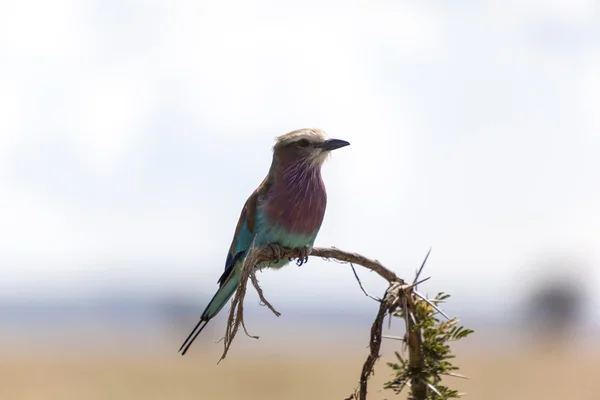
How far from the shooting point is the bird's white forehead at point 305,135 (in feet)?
18.9

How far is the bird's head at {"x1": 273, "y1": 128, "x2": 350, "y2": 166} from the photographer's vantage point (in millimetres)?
5766

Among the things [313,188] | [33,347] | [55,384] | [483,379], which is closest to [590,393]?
[483,379]

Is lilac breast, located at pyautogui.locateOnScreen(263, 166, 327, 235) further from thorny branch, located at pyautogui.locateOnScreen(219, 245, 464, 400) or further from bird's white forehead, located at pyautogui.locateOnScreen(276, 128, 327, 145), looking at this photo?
thorny branch, located at pyautogui.locateOnScreen(219, 245, 464, 400)

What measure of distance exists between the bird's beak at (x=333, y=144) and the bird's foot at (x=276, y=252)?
2.32 ft

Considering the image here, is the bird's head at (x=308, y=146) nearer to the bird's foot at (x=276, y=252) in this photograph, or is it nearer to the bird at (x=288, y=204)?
the bird at (x=288, y=204)

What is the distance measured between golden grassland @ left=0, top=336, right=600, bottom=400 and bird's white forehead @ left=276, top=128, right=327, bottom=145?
13267mm

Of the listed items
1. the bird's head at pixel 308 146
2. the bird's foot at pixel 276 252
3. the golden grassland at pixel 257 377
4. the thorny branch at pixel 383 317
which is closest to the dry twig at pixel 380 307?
the thorny branch at pixel 383 317

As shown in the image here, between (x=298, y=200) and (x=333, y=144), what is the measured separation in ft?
1.34

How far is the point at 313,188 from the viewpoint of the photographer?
226 inches

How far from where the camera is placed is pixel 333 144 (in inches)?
227

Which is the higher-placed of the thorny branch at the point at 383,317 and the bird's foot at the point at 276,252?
the bird's foot at the point at 276,252

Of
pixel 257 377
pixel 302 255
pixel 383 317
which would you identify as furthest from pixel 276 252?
pixel 257 377

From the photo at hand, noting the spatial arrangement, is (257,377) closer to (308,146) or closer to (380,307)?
(308,146)

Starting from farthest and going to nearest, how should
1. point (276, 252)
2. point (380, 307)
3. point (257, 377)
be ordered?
point (257, 377), point (276, 252), point (380, 307)
